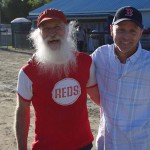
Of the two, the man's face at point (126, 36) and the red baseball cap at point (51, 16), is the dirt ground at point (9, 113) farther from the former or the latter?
the man's face at point (126, 36)

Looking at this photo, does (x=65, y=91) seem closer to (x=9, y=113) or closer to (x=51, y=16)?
(x=51, y=16)

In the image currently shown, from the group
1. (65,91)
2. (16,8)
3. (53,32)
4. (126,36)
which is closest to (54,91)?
(65,91)

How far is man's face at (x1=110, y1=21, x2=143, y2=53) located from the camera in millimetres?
3068

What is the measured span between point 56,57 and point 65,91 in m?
0.29

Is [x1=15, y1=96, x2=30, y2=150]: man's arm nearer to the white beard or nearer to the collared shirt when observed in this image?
the white beard

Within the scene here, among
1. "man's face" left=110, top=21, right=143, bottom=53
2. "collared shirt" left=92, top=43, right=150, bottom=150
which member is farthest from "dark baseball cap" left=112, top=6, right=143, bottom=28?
"collared shirt" left=92, top=43, right=150, bottom=150

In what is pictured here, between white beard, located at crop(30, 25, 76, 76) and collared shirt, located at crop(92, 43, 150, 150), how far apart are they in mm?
328

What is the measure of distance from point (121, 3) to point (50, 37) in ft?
91.7

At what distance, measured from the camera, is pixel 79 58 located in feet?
10.6

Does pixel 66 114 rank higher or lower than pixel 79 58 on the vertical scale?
lower

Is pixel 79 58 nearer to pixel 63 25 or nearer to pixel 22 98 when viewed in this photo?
pixel 63 25

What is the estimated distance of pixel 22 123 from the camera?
10.3 feet

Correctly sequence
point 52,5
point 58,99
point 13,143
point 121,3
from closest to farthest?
point 58,99
point 13,143
point 121,3
point 52,5

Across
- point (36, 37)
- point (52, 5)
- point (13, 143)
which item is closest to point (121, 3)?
point (52, 5)
